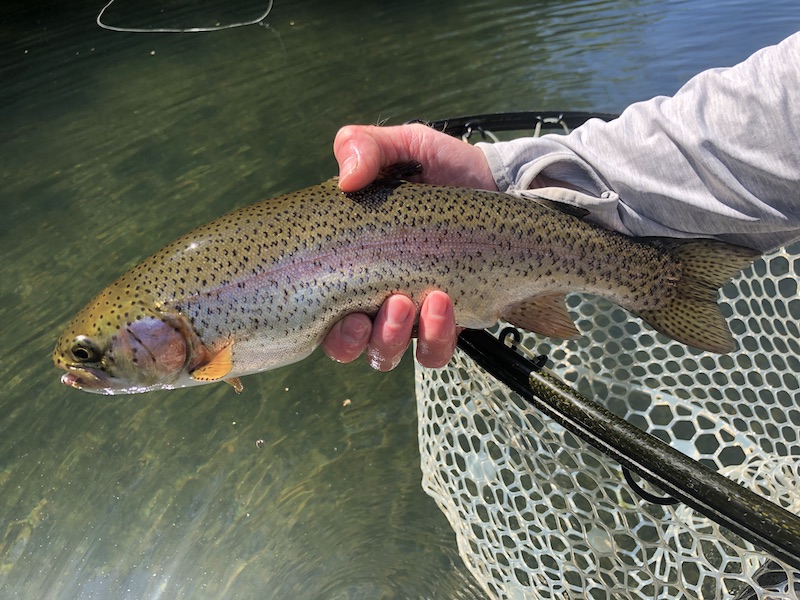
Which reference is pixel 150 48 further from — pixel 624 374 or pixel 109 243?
pixel 624 374

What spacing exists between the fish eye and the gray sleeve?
5.49 feet

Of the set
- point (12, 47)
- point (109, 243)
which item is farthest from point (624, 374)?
point (12, 47)

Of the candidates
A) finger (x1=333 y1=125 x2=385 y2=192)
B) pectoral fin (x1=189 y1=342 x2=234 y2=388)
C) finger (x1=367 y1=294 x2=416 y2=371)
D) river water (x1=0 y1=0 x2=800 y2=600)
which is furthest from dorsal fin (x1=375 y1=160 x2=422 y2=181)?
river water (x1=0 y1=0 x2=800 y2=600)

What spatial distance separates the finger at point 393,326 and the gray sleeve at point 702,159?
0.71 metres

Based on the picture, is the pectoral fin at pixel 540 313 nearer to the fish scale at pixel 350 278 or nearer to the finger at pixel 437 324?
the fish scale at pixel 350 278

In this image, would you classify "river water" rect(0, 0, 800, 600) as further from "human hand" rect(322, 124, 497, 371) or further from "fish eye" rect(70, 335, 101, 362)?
"fish eye" rect(70, 335, 101, 362)

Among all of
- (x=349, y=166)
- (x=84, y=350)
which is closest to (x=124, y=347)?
(x=84, y=350)

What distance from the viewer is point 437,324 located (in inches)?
80.3

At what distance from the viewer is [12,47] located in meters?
8.87

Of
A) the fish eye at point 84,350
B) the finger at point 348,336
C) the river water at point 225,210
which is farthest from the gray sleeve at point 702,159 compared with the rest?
the river water at point 225,210

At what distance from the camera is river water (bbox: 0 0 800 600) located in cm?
315

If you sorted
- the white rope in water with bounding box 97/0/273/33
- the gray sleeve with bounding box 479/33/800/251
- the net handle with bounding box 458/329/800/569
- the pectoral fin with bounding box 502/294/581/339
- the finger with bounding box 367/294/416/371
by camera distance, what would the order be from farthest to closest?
the white rope in water with bounding box 97/0/273/33
the pectoral fin with bounding box 502/294/581/339
the finger with bounding box 367/294/416/371
the gray sleeve with bounding box 479/33/800/251
the net handle with bounding box 458/329/800/569

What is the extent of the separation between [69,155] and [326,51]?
396 centimetres

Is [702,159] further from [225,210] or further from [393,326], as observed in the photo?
[225,210]
